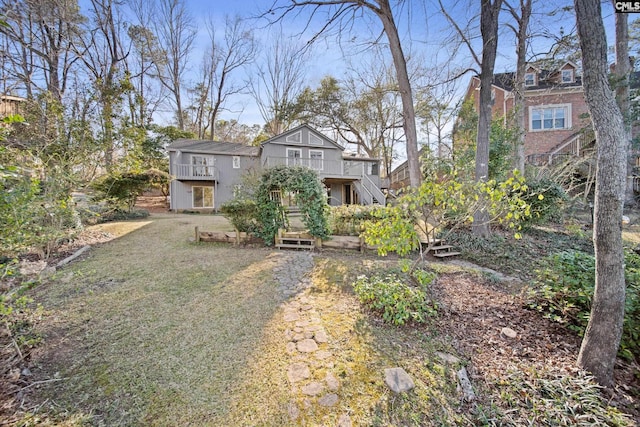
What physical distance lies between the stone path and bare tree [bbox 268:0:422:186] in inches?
212

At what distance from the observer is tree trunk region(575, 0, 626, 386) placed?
2059 millimetres

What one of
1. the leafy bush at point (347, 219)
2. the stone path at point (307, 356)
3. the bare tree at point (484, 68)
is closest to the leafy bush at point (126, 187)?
the leafy bush at point (347, 219)

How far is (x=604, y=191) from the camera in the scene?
2.10 meters

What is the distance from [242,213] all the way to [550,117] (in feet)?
63.6

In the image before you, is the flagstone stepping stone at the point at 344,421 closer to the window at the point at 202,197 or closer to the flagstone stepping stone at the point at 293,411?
the flagstone stepping stone at the point at 293,411

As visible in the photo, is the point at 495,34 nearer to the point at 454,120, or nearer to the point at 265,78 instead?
the point at 454,120

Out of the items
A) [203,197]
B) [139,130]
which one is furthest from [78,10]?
[203,197]

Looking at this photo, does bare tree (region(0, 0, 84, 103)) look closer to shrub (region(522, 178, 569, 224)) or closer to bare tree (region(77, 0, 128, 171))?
bare tree (region(77, 0, 128, 171))

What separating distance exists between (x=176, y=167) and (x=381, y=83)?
49.4 feet

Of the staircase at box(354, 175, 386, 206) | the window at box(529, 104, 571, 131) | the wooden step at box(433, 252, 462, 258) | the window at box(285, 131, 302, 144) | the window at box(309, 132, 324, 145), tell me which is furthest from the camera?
the window at box(309, 132, 324, 145)

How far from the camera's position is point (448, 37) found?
7.31 meters

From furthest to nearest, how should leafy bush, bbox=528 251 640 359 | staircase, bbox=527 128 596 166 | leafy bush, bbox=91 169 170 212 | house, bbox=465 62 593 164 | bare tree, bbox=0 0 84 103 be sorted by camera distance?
house, bbox=465 62 593 164 < staircase, bbox=527 128 596 166 < leafy bush, bbox=91 169 170 212 < bare tree, bbox=0 0 84 103 < leafy bush, bbox=528 251 640 359

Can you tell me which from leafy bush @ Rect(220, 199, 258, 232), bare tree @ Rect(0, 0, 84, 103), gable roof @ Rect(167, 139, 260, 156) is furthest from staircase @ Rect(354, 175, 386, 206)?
bare tree @ Rect(0, 0, 84, 103)

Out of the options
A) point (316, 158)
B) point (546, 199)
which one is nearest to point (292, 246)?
point (546, 199)
